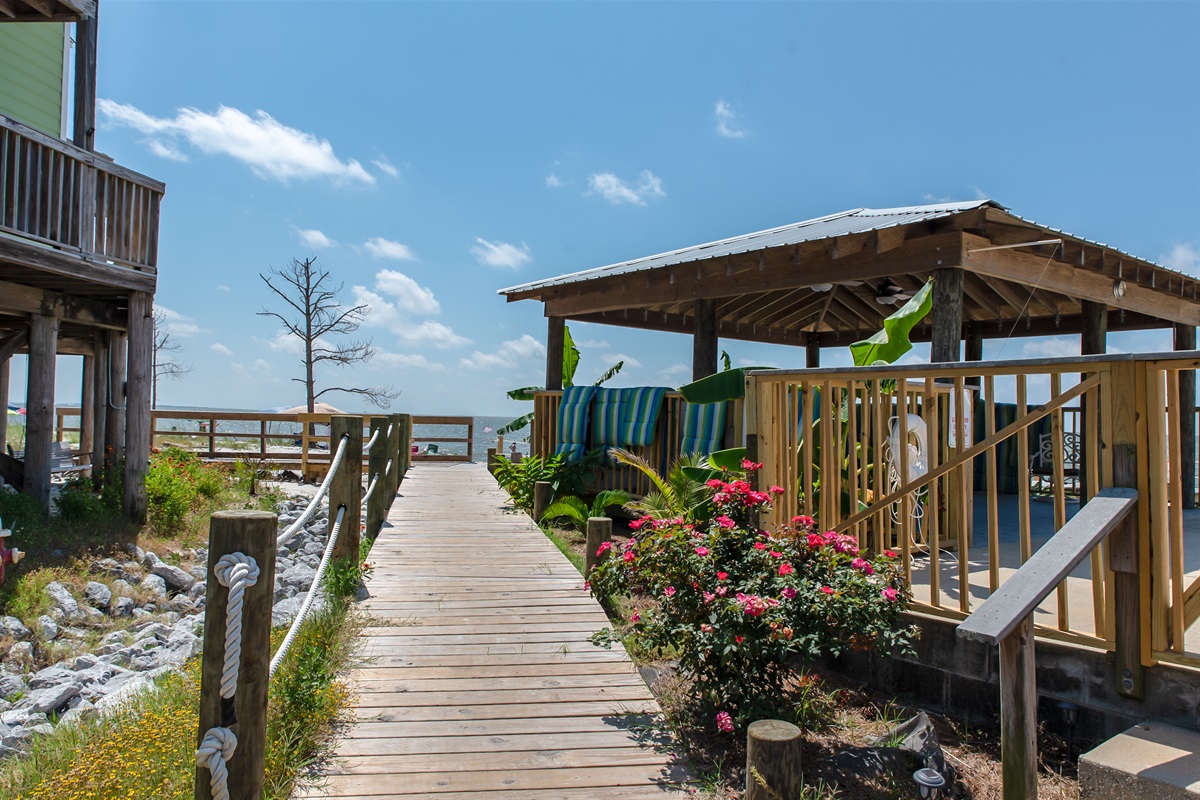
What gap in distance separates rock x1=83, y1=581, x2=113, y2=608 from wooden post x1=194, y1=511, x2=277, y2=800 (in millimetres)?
6542

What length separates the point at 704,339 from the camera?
30.8 ft

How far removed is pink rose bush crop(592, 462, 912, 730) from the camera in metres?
3.23

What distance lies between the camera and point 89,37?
9703mm

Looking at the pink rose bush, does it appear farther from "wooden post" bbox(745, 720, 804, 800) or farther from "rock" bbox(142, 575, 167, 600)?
"rock" bbox(142, 575, 167, 600)

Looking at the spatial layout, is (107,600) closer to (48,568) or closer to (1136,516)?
(48,568)

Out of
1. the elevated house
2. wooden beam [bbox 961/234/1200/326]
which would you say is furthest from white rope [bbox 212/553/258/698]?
the elevated house

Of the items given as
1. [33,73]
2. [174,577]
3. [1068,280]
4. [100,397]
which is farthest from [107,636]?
[1068,280]

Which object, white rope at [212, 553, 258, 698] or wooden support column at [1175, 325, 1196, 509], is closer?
white rope at [212, 553, 258, 698]

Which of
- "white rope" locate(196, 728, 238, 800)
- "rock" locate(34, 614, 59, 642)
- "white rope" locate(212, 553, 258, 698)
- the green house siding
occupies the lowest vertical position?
"rock" locate(34, 614, 59, 642)

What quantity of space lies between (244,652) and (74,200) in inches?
340

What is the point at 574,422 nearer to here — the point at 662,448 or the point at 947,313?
the point at 662,448

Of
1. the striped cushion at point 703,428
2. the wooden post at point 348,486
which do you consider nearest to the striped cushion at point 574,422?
the striped cushion at point 703,428

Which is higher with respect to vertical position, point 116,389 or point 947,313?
point 947,313

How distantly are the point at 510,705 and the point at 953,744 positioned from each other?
208 cm
